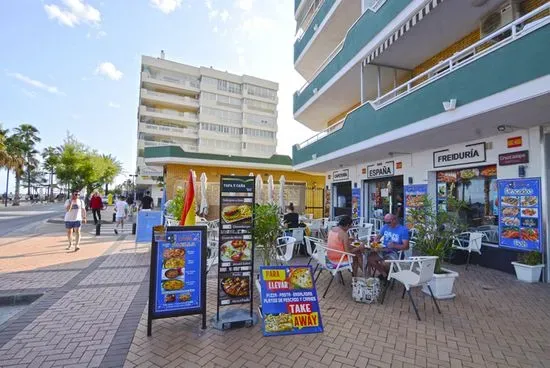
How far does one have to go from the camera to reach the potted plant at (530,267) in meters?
6.27

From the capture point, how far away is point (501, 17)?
24.8ft

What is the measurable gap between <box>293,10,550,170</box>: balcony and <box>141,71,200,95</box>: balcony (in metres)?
38.8

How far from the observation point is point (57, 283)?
228 inches

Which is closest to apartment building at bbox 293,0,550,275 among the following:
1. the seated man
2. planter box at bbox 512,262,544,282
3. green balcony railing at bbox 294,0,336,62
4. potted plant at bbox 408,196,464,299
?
green balcony railing at bbox 294,0,336,62

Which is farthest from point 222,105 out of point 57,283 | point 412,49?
point 57,283

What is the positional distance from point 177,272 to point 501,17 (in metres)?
9.64

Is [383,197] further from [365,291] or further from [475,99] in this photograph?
[365,291]

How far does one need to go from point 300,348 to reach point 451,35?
32.0ft

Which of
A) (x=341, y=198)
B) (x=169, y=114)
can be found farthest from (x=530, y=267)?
(x=169, y=114)

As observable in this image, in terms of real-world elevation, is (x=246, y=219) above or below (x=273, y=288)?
above

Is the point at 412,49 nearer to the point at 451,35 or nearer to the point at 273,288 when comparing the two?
the point at 451,35

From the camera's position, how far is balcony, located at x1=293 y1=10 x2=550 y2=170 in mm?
5113

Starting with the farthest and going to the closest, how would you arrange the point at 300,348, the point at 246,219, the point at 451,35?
the point at 451,35 < the point at 246,219 < the point at 300,348

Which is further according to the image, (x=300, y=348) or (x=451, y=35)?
(x=451, y=35)
